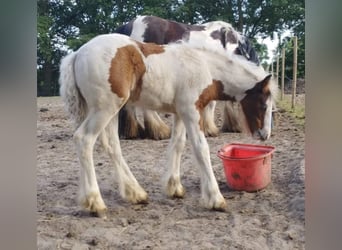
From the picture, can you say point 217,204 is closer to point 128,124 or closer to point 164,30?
point 128,124

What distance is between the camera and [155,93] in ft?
4.46

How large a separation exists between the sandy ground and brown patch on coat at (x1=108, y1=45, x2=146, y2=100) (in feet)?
0.63

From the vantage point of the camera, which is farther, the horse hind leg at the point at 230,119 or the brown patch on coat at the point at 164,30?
the horse hind leg at the point at 230,119

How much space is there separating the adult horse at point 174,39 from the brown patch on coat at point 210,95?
2.9 inches

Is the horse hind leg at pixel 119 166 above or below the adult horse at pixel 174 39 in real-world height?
below

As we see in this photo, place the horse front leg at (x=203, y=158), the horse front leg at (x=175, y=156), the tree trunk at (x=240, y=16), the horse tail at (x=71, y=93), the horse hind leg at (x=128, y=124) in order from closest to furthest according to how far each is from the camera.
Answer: the tree trunk at (x=240, y=16) < the horse tail at (x=71, y=93) < the horse front leg at (x=203, y=158) < the horse front leg at (x=175, y=156) < the horse hind leg at (x=128, y=124)

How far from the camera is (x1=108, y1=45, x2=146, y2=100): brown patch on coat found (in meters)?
1.27

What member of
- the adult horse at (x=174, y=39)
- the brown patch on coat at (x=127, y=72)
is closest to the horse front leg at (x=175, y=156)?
the adult horse at (x=174, y=39)

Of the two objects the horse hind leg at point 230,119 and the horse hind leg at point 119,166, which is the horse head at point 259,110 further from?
the horse hind leg at point 119,166

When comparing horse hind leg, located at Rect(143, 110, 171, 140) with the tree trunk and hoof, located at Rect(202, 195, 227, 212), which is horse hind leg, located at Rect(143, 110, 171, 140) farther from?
the tree trunk

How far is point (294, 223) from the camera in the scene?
43.7 inches

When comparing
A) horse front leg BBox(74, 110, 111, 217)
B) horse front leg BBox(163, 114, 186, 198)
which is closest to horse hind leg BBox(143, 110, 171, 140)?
horse front leg BBox(163, 114, 186, 198)

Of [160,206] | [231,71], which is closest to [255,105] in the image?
[231,71]

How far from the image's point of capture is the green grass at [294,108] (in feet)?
3.20
